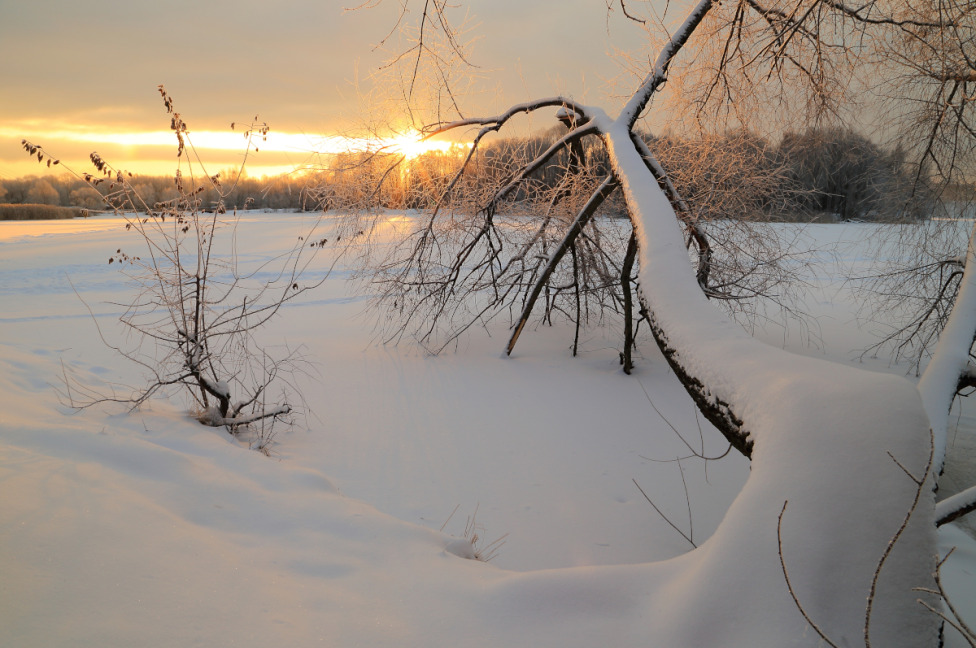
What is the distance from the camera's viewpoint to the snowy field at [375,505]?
1.67m

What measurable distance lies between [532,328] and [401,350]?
235 cm

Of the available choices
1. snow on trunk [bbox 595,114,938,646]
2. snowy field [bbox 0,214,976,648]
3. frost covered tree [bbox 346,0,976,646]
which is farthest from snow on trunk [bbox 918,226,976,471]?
snow on trunk [bbox 595,114,938,646]

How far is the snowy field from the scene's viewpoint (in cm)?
167

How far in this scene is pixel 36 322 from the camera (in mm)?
8719

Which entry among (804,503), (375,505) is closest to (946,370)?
(804,503)

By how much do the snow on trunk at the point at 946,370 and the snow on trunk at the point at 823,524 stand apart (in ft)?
5.11

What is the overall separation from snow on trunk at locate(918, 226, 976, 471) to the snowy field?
0.87 metres

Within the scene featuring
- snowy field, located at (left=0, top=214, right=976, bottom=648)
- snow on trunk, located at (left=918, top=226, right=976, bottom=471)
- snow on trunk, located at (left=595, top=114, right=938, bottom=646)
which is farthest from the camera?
snow on trunk, located at (left=918, top=226, right=976, bottom=471)

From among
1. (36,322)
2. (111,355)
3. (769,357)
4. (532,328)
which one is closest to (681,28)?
(769,357)

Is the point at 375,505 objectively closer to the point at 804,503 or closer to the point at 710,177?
the point at 804,503

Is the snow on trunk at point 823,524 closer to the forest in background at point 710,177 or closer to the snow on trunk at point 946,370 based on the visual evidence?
the snow on trunk at point 946,370

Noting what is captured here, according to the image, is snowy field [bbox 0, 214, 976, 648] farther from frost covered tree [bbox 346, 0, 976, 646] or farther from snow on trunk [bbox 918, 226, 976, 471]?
snow on trunk [bbox 918, 226, 976, 471]

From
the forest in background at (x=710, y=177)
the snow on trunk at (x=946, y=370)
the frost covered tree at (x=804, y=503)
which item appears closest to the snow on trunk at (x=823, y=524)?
the frost covered tree at (x=804, y=503)

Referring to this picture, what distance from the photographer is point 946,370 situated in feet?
11.1
